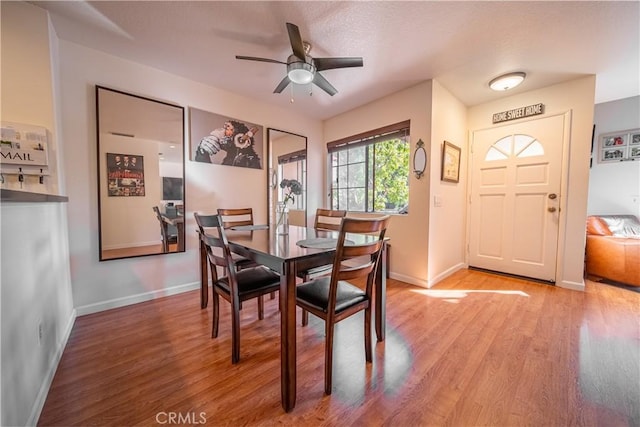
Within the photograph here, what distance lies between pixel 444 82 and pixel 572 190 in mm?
1891

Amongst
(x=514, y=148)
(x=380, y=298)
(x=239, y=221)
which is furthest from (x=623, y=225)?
(x=239, y=221)

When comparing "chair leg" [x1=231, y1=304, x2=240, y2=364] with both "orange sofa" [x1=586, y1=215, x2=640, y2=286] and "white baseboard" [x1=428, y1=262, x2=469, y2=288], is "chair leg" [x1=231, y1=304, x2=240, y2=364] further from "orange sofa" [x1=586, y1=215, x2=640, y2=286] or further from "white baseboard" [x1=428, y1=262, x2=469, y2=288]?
"orange sofa" [x1=586, y1=215, x2=640, y2=286]

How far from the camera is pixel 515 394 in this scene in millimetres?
1273

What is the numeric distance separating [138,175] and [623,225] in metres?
5.84

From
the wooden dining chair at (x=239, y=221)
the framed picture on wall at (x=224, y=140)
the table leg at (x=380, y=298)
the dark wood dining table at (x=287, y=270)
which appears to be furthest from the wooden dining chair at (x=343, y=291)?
the framed picture on wall at (x=224, y=140)

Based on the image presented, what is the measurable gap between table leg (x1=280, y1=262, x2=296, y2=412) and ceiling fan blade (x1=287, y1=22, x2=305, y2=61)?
5.06 feet

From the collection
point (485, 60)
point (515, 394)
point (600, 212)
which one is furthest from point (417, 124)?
point (600, 212)

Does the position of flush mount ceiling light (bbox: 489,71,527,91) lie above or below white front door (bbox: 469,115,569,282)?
above

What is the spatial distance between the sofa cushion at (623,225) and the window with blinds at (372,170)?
2706 mm

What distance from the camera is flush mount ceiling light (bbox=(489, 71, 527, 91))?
249 cm

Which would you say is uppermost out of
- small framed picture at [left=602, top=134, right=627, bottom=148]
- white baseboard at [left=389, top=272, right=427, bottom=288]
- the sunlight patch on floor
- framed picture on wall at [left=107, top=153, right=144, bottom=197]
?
small framed picture at [left=602, top=134, right=627, bottom=148]

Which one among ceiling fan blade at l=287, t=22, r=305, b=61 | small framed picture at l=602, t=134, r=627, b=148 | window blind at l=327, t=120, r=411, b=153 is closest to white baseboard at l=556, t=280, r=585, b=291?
small framed picture at l=602, t=134, r=627, b=148

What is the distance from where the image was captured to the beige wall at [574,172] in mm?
2584

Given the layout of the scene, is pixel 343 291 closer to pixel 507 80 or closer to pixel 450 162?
pixel 450 162
